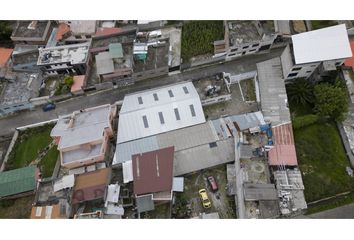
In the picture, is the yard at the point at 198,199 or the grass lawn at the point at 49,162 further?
the grass lawn at the point at 49,162

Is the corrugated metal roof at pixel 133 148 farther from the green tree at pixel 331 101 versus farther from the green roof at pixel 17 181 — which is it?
the green tree at pixel 331 101

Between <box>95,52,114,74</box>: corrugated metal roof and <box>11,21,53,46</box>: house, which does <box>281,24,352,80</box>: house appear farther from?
<box>11,21,53,46</box>: house

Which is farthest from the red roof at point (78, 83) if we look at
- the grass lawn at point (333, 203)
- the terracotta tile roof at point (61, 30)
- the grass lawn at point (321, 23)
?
Result: the grass lawn at point (321, 23)

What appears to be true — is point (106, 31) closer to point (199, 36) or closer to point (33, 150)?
point (199, 36)

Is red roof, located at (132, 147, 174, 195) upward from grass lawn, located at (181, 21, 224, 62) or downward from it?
downward

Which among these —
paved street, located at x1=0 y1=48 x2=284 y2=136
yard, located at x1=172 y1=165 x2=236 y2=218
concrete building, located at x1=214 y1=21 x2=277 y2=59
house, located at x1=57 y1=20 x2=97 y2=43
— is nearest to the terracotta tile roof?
house, located at x1=57 y1=20 x2=97 y2=43

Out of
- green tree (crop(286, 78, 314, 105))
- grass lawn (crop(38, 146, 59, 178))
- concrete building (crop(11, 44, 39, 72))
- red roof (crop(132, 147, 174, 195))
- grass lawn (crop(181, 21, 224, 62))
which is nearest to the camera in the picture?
red roof (crop(132, 147, 174, 195))
